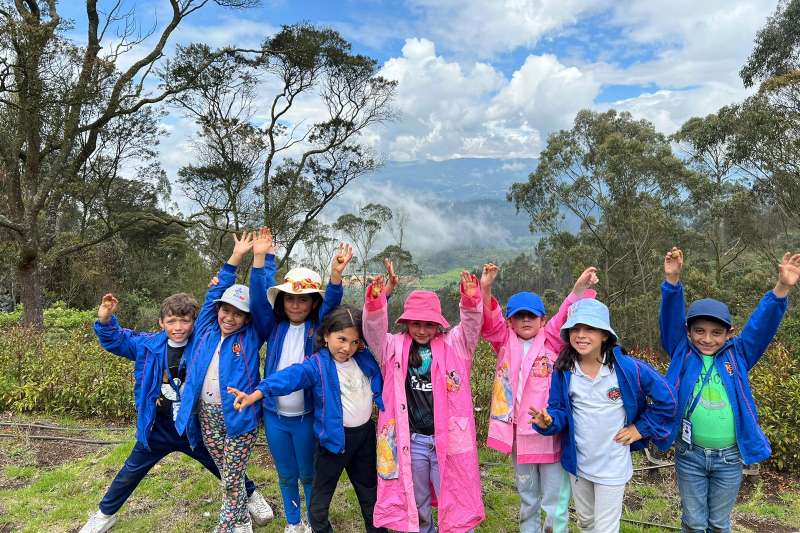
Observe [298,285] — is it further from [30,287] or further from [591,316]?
[30,287]

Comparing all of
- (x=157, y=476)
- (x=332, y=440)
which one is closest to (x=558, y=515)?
(x=332, y=440)

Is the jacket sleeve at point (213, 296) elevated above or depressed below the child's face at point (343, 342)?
above

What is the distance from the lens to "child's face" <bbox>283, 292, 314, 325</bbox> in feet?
8.95

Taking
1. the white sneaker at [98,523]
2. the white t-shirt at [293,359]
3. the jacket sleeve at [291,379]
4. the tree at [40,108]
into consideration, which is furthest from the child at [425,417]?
the tree at [40,108]

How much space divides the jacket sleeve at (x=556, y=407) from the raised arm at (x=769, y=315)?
927 millimetres

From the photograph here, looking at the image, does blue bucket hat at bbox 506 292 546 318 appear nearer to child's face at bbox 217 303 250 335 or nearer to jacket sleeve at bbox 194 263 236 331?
child's face at bbox 217 303 250 335

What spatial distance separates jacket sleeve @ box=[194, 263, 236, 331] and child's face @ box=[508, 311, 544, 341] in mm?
1692

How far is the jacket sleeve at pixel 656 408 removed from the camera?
2285 mm

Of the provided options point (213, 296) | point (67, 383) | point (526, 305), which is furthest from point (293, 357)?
point (67, 383)

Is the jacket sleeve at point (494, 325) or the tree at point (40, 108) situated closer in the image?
the jacket sleeve at point (494, 325)

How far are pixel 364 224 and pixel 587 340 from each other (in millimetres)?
29573

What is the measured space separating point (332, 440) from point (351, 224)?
2910 cm

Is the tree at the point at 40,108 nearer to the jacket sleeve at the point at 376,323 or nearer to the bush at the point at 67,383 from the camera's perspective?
the bush at the point at 67,383

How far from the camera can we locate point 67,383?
222 inches
